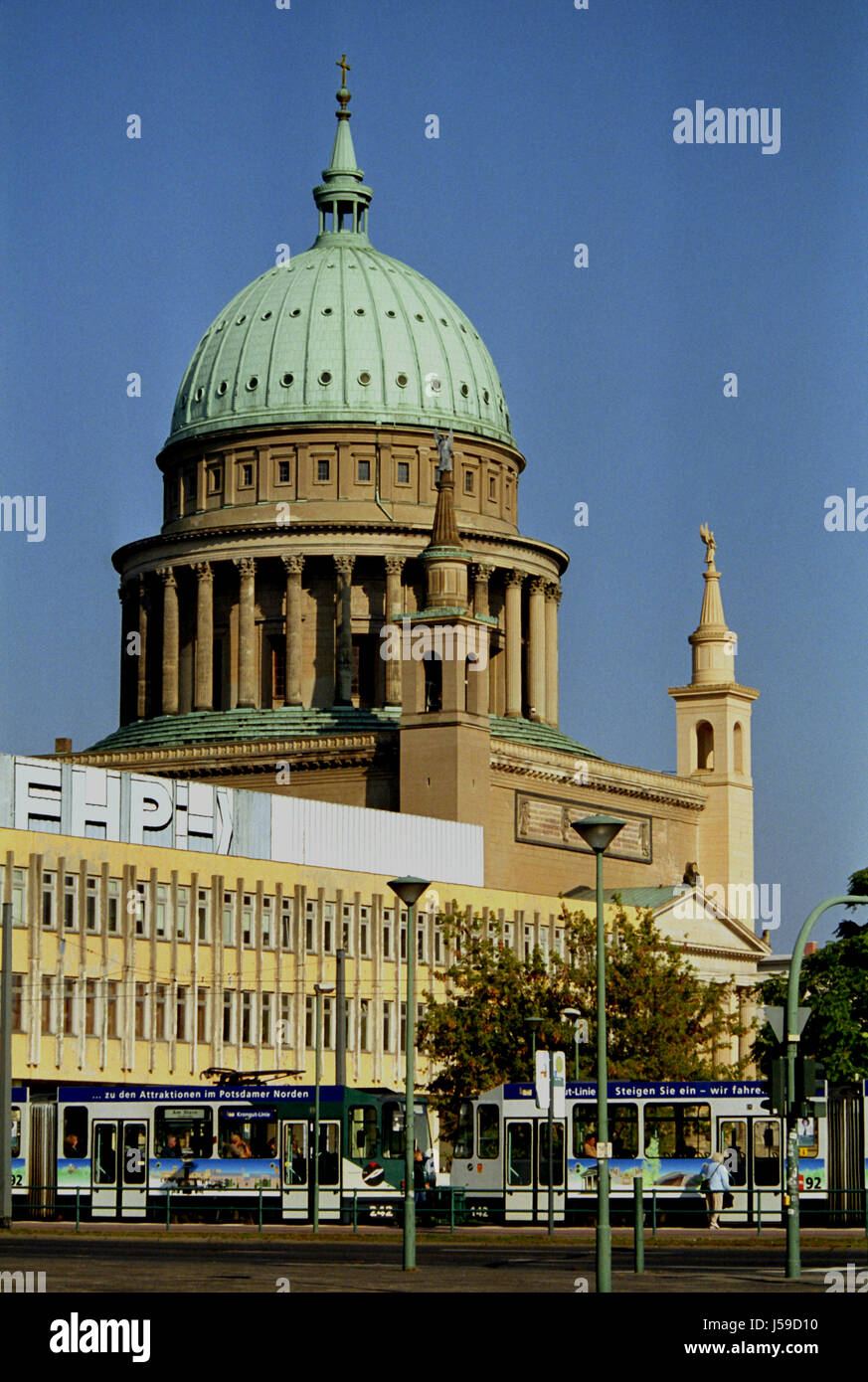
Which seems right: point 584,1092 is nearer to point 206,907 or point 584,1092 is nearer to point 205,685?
point 206,907

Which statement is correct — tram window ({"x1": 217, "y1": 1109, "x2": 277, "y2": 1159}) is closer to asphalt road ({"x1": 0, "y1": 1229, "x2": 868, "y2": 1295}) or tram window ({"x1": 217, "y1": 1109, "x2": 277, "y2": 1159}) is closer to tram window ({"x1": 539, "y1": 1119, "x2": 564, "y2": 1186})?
tram window ({"x1": 539, "y1": 1119, "x2": 564, "y2": 1186})

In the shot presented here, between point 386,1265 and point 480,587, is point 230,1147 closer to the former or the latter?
point 386,1265

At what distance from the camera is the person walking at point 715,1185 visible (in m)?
58.7

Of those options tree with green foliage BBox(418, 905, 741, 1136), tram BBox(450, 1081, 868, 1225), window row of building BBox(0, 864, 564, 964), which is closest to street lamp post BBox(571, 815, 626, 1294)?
tram BBox(450, 1081, 868, 1225)

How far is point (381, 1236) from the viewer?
2111 inches

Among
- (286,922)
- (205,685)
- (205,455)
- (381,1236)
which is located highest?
(205,455)

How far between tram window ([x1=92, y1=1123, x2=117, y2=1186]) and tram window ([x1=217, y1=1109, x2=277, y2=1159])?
2901 millimetres

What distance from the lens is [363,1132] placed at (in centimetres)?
6525

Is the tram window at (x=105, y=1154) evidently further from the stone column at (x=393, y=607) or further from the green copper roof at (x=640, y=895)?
the stone column at (x=393, y=607)

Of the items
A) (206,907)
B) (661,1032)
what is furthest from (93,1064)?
(661,1032)

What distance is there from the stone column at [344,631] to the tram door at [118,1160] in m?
63.1
